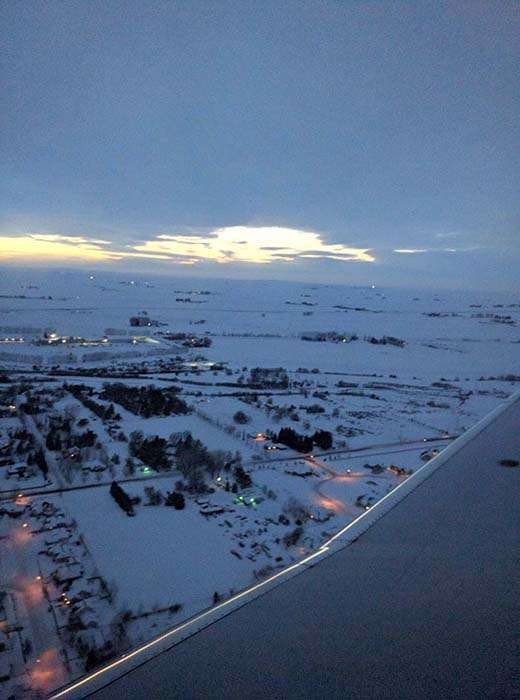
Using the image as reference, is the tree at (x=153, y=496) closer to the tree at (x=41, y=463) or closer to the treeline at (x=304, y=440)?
the tree at (x=41, y=463)

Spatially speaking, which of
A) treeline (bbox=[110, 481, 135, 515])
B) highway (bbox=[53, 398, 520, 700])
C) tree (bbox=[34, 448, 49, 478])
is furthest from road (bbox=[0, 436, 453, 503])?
highway (bbox=[53, 398, 520, 700])

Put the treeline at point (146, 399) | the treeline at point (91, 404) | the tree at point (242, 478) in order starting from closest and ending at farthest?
the tree at point (242, 478), the treeline at point (91, 404), the treeline at point (146, 399)

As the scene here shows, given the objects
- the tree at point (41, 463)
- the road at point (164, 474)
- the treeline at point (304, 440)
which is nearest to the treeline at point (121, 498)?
the road at point (164, 474)

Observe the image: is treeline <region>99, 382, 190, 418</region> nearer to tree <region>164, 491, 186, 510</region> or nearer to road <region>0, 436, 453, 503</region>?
road <region>0, 436, 453, 503</region>

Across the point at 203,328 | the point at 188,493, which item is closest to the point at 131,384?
the point at 188,493

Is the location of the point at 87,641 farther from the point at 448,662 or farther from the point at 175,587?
the point at 448,662

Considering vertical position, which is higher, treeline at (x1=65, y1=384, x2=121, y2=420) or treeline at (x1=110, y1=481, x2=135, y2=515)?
treeline at (x1=110, y1=481, x2=135, y2=515)
